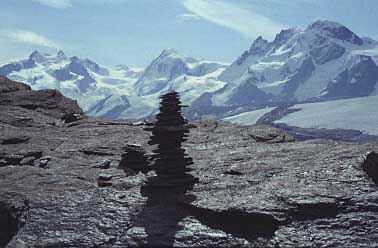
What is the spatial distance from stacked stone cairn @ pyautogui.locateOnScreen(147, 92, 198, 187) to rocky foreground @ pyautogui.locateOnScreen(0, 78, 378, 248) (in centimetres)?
49

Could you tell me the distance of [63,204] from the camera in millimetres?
14891

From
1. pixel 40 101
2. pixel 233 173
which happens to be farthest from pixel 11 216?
pixel 40 101

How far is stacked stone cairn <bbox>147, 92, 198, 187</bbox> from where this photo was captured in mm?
15992

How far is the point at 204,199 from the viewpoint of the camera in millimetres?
14430

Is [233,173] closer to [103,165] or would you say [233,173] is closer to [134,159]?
[134,159]

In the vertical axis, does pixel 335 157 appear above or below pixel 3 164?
above

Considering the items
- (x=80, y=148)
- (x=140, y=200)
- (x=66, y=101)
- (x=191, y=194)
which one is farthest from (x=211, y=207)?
(x=66, y=101)

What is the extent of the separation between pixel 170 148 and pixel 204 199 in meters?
2.50

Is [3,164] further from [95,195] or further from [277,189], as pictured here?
[277,189]

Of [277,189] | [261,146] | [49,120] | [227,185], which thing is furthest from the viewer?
[49,120]

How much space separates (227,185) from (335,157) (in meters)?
3.83

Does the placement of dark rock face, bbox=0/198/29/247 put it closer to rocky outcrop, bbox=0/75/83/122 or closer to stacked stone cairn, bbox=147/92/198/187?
stacked stone cairn, bbox=147/92/198/187

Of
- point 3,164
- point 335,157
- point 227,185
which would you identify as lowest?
point 3,164

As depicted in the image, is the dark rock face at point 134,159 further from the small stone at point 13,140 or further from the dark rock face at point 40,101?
the dark rock face at point 40,101
